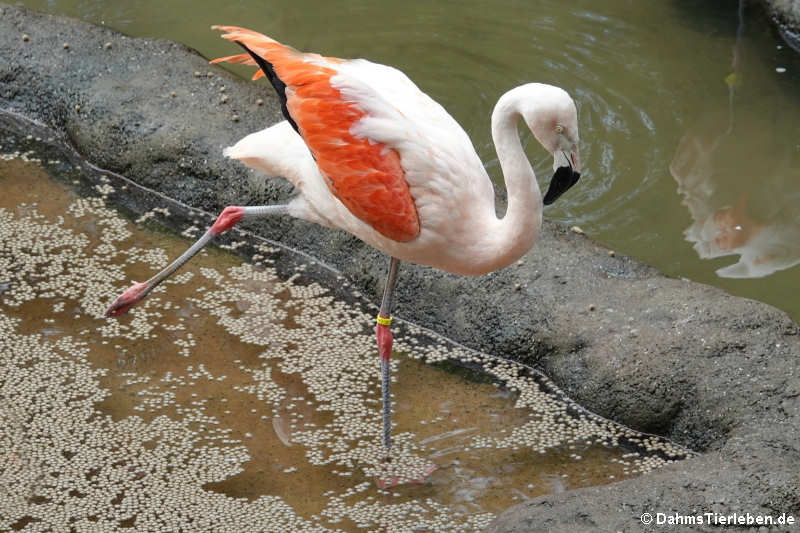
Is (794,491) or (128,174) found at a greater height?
(794,491)

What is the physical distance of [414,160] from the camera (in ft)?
11.4

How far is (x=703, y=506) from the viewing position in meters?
3.16

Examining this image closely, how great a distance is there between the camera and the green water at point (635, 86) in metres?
5.21

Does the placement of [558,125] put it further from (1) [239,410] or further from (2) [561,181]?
(1) [239,410]

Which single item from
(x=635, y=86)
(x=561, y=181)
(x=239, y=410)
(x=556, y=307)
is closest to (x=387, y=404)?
(x=239, y=410)

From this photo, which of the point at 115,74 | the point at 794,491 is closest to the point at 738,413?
the point at 794,491

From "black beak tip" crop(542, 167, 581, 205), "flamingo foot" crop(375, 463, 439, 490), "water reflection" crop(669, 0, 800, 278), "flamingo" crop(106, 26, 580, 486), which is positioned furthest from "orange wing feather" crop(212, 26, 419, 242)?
"water reflection" crop(669, 0, 800, 278)

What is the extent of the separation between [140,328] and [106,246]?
1.99ft

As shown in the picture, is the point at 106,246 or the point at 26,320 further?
the point at 106,246

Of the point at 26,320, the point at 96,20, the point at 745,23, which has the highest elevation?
the point at 745,23

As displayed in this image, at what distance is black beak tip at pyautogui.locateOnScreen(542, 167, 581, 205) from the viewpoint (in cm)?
338

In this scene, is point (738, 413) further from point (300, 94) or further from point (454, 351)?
point (300, 94)

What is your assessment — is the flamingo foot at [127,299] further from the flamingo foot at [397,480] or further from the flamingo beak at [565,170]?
the flamingo beak at [565,170]

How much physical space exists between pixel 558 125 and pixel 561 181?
0.61 ft
